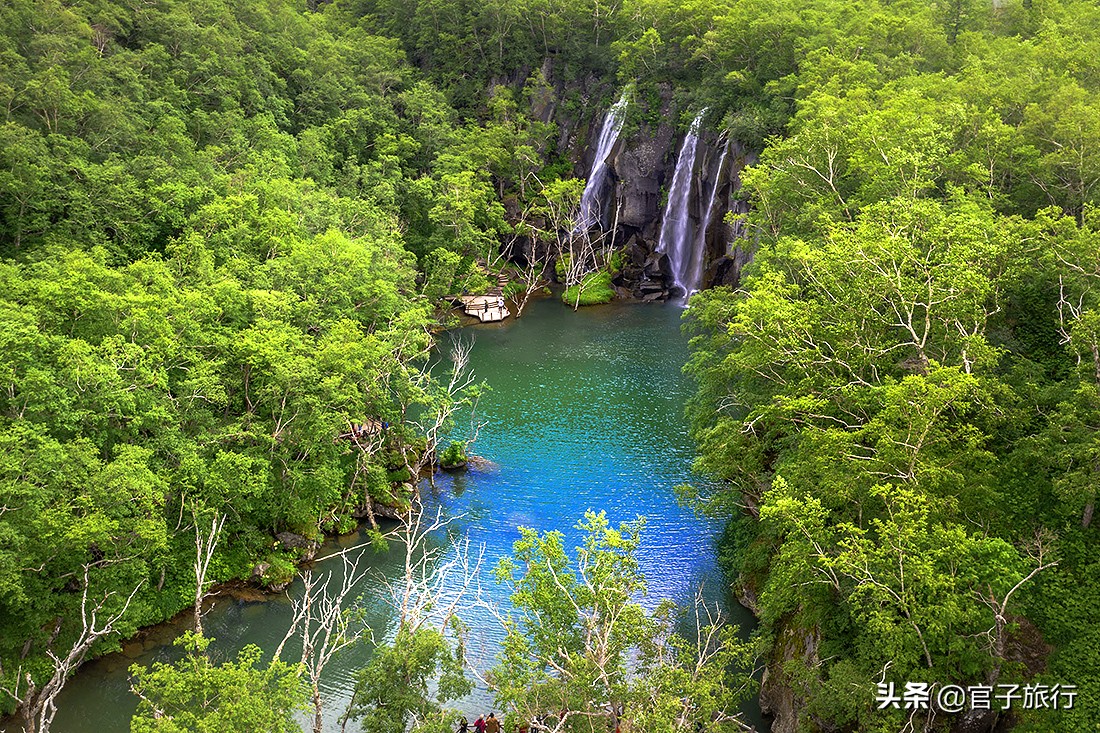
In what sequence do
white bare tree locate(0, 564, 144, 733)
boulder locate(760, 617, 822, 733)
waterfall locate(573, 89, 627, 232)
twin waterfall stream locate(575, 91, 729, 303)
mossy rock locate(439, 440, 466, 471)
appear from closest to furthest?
white bare tree locate(0, 564, 144, 733)
boulder locate(760, 617, 822, 733)
mossy rock locate(439, 440, 466, 471)
twin waterfall stream locate(575, 91, 729, 303)
waterfall locate(573, 89, 627, 232)

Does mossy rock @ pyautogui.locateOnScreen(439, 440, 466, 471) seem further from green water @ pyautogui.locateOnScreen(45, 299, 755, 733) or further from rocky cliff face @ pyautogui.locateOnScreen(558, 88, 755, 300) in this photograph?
rocky cliff face @ pyautogui.locateOnScreen(558, 88, 755, 300)

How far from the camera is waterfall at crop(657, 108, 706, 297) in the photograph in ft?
182

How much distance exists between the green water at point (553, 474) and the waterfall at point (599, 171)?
1033 cm

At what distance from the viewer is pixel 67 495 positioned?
21578 mm

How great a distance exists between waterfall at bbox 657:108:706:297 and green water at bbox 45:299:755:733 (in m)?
4.52

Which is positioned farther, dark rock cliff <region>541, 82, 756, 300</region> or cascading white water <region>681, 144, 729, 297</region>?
dark rock cliff <region>541, 82, 756, 300</region>

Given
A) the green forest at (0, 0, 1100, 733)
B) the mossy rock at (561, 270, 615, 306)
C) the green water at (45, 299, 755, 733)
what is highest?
the green forest at (0, 0, 1100, 733)

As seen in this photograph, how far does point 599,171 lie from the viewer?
61.2 meters

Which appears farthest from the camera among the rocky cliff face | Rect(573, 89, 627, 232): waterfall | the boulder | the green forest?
Rect(573, 89, 627, 232): waterfall

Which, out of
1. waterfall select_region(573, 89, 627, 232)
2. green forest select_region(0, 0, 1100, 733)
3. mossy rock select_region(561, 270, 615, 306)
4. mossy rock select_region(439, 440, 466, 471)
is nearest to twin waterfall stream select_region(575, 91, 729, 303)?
waterfall select_region(573, 89, 627, 232)

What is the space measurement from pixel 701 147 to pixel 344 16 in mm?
36324

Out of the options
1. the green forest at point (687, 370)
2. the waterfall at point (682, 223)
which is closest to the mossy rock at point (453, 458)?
the green forest at point (687, 370)

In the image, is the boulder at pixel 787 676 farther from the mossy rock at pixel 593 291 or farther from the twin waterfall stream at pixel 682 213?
the mossy rock at pixel 593 291

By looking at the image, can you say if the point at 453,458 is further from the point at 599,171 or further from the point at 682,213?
the point at 599,171
